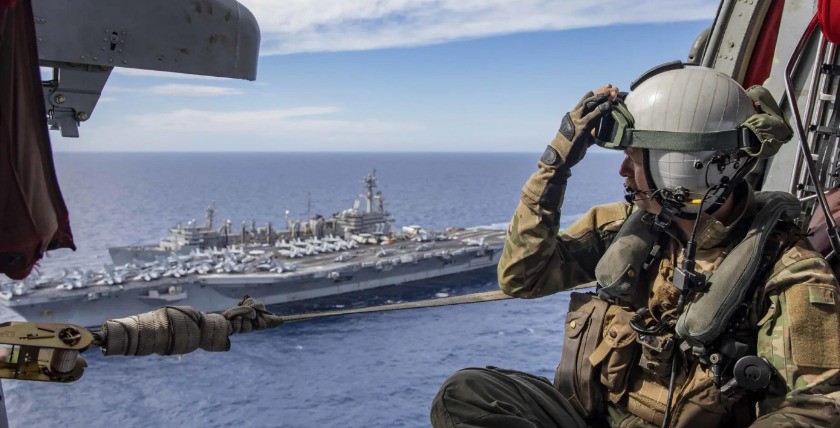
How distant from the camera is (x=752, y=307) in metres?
2.47

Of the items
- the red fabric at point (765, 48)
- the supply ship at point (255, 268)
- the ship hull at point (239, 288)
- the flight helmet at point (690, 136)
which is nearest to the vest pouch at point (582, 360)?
the flight helmet at point (690, 136)

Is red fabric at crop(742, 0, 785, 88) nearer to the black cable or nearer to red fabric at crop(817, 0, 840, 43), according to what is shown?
red fabric at crop(817, 0, 840, 43)

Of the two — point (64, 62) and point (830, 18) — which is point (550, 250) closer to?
point (830, 18)

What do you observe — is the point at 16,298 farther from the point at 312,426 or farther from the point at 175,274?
the point at 312,426

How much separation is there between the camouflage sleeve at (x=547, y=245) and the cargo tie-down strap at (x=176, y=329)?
1027 millimetres

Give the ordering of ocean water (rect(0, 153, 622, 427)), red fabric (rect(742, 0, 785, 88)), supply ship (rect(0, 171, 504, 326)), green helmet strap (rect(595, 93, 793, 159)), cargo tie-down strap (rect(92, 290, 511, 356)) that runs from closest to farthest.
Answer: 1. cargo tie-down strap (rect(92, 290, 511, 356))
2. green helmet strap (rect(595, 93, 793, 159))
3. red fabric (rect(742, 0, 785, 88))
4. ocean water (rect(0, 153, 622, 427))
5. supply ship (rect(0, 171, 504, 326))

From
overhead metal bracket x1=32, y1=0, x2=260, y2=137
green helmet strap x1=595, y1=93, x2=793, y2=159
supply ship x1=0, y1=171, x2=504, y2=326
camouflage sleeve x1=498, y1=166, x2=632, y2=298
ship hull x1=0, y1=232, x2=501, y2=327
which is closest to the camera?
green helmet strap x1=595, y1=93, x2=793, y2=159

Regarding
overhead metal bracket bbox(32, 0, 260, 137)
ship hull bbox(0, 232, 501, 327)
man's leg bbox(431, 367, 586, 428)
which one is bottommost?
ship hull bbox(0, 232, 501, 327)

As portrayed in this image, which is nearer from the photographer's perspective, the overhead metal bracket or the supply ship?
the overhead metal bracket

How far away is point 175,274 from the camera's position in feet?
126

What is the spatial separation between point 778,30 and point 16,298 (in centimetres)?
3718

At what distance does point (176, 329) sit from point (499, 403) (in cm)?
126

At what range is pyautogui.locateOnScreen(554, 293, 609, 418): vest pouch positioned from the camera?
2.79 meters

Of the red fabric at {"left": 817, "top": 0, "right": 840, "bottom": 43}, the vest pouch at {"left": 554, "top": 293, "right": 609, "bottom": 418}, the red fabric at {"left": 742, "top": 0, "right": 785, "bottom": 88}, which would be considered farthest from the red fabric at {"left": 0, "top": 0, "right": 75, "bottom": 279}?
the red fabric at {"left": 742, "top": 0, "right": 785, "bottom": 88}
